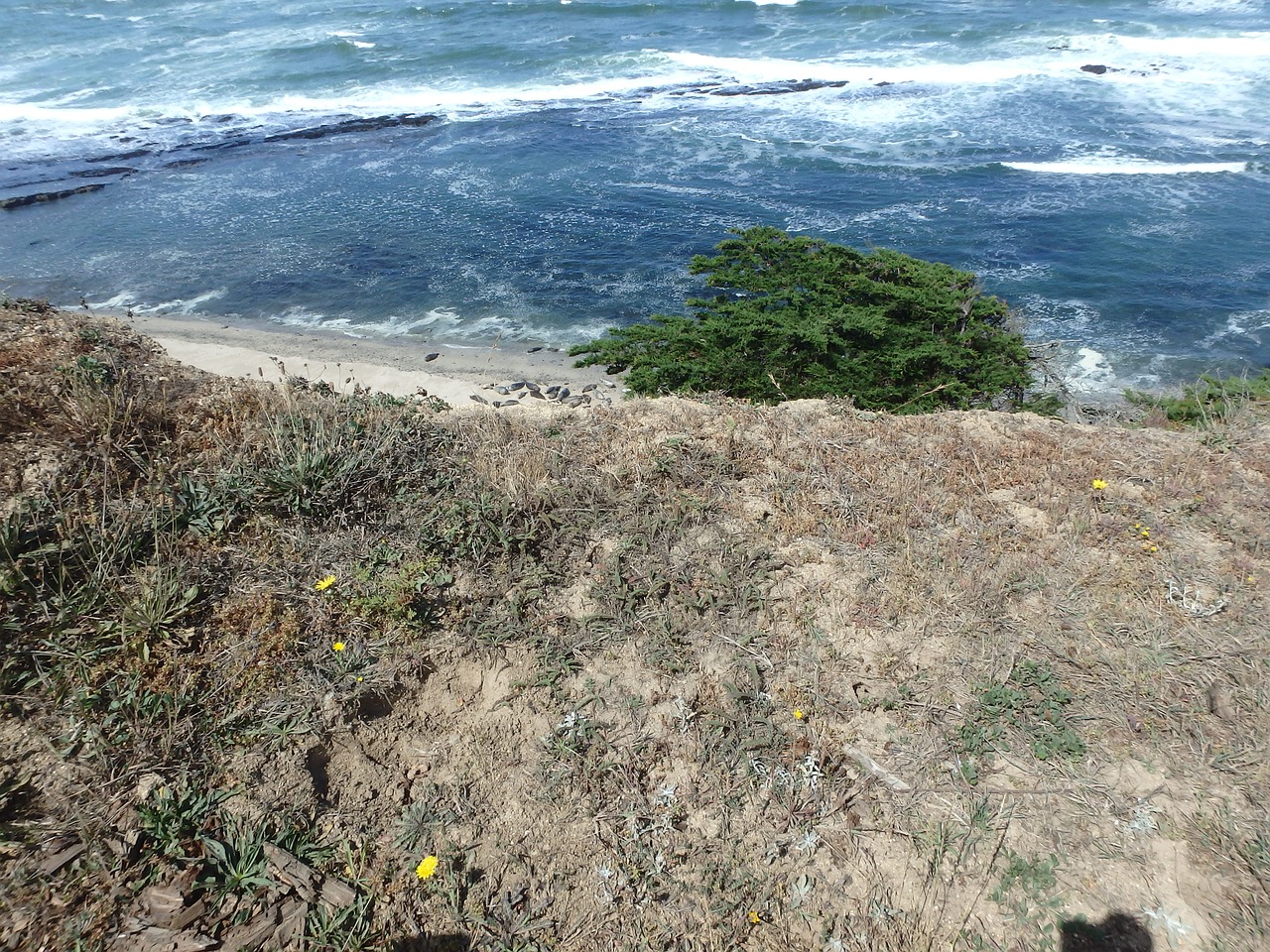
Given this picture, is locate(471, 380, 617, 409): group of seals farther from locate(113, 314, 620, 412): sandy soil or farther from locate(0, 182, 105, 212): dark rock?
locate(0, 182, 105, 212): dark rock

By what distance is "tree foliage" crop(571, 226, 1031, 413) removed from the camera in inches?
407

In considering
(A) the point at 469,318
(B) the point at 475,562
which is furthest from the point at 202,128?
(B) the point at 475,562

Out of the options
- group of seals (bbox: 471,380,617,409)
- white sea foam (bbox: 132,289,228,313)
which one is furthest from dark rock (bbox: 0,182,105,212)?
group of seals (bbox: 471,380,617,409)

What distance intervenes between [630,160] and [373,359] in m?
13.8

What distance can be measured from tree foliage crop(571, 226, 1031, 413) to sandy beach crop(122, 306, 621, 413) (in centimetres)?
141

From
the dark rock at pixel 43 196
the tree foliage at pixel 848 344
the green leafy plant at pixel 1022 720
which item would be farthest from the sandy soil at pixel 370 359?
the dark rock at pixel 43 196

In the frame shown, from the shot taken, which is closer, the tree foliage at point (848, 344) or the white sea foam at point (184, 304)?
the tree foliage at point (848, 344)

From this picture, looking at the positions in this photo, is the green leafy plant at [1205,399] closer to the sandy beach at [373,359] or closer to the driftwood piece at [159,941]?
the sandy beach at [373,359]

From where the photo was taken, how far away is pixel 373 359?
13.9 meters

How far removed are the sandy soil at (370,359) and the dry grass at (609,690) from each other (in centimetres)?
705

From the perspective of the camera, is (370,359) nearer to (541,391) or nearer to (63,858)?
(541,391)

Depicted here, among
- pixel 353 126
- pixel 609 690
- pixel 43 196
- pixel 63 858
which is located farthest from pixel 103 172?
pixel 609 690

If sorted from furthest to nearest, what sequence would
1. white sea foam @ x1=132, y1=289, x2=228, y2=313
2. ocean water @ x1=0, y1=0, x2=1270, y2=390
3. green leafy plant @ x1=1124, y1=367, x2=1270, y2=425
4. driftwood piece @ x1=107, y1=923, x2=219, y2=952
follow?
ocean water @ x1=0, y1=0, x2=1270, y2=390 → white sea foam @ x1=132, y1=289, x2=228, y2=313 → green leafy plant @ x1=1124, y1=367, x2=1270, y2=425 → driftwood piece @ x1=107, y1=923, x2=219, y2=952

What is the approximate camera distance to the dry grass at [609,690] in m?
2.90
